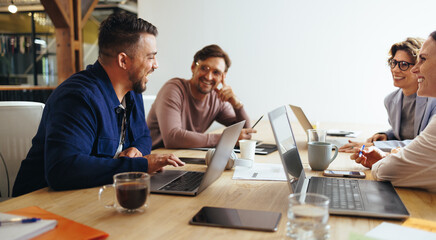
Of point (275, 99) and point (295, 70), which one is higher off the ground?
point (295, 70)

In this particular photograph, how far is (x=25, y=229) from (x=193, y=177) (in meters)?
0.64

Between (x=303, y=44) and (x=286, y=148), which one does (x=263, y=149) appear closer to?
(x=286, y=148)

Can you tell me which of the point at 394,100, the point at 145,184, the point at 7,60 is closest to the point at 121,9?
the point at 7,60

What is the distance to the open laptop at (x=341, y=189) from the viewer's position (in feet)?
3.32

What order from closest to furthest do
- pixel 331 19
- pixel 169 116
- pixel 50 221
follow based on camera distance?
pixel 50 221 < pixel 169 116 < pixel 331 19

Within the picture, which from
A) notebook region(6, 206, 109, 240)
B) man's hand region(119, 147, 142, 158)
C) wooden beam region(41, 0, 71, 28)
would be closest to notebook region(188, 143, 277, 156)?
man's hand region(119, 147, 142, 158)

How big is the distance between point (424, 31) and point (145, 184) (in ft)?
13.7

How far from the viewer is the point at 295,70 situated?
4.59m

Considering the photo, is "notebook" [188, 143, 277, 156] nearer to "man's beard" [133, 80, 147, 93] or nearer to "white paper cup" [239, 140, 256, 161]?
"white paper cup" [239, 140, 256, 161]

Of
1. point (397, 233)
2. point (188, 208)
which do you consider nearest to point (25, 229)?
point (188, 208)

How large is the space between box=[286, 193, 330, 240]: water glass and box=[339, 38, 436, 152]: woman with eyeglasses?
5.56 ft

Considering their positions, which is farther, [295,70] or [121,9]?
[121,9]

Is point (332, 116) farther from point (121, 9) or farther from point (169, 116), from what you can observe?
point (121, 9)

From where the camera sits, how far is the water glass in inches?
31.6
